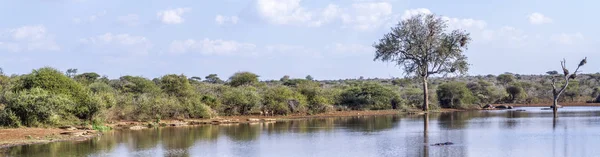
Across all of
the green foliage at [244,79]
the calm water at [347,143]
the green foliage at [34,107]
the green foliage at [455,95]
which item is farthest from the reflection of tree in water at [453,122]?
the green foliage at [244,79]

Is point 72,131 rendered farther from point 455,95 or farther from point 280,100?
point 455,95

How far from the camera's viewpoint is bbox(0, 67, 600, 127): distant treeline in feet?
115

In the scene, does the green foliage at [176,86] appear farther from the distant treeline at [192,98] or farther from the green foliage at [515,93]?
the green foliage at [515,93]

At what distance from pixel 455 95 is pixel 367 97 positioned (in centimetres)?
1090

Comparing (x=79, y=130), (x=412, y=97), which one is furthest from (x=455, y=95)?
(x=79, y=130)

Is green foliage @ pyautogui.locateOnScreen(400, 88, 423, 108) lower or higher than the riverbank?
higher

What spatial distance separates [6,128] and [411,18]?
35619 mm

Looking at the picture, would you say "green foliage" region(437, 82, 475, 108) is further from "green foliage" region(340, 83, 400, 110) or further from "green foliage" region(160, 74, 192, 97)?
"green foliage" region(160, 74, 192, 97)

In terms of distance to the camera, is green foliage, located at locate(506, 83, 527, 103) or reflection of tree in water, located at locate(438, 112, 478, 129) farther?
green foliage, located at locate(506, 83, 527, 103)

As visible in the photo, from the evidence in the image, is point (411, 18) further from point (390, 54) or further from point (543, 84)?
point (543, 84)

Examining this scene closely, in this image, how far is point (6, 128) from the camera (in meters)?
32.6

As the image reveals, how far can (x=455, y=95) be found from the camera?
64.1m

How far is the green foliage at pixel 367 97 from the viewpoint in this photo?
5828 cm

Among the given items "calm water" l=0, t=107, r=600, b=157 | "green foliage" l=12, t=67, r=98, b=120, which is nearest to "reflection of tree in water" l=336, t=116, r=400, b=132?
"calm water" l=0, t=107, r=600, b=157
